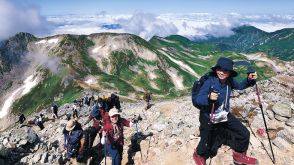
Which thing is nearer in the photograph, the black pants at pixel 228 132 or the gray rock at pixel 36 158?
the black pants at pixel 228 132

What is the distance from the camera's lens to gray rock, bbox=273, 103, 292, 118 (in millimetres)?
A: 19073

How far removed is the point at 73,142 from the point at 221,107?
28.8 ft

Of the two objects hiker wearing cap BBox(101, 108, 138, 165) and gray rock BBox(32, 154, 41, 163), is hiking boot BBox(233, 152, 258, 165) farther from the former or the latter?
gray rock BBox(32, 154, 41, 163)

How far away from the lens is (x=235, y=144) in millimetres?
12633

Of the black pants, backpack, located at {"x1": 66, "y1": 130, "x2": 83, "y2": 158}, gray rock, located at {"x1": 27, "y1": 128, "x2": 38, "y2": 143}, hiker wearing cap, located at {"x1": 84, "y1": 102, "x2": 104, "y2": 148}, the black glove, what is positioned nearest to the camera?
the black pants

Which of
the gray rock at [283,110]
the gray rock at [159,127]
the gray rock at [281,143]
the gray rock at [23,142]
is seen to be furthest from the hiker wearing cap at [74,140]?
the gray rock at [283,110]

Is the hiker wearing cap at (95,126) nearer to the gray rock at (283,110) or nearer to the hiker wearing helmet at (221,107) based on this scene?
the hiker wearing helmet at (221,107)

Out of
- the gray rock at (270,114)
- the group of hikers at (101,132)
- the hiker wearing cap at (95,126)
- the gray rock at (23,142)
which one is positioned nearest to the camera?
the group of hikers at (101,132)

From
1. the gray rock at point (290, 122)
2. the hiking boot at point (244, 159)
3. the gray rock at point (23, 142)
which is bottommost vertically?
the gray rock at point (23, 142)

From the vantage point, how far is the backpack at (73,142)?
54.3 ft

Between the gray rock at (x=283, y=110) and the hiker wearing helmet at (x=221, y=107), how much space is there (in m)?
7.76

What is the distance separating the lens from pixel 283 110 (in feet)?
63.4

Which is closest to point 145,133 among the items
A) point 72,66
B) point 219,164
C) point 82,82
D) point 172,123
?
point 172,123

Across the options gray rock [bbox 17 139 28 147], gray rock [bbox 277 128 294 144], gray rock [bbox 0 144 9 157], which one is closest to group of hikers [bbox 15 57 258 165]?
gray rock [bbox 277 128 294 144]
